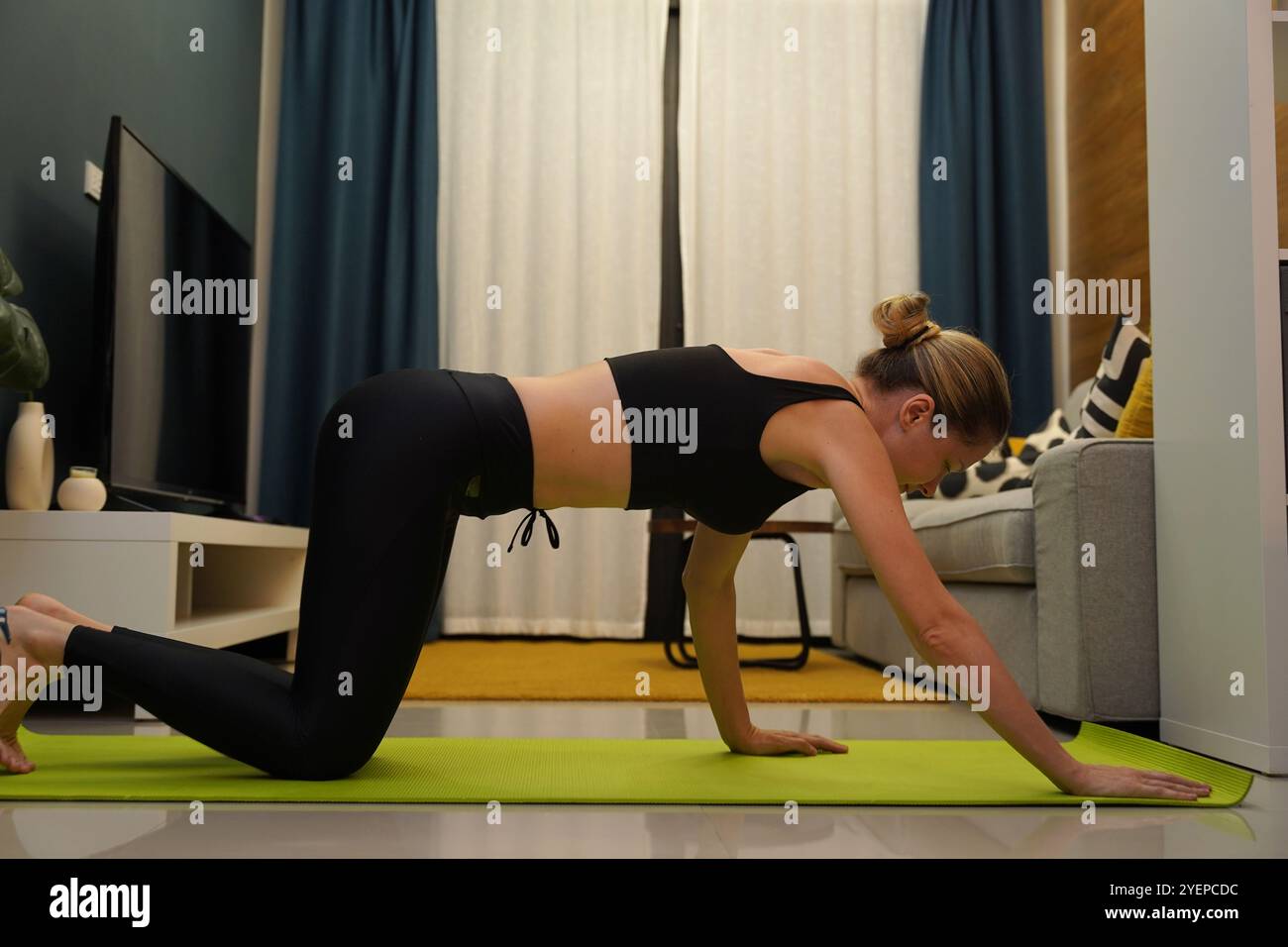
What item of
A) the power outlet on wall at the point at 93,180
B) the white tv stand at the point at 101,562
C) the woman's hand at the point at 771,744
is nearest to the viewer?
the woman's hand at the point at 771,744

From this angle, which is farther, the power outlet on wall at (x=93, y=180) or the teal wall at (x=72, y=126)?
the power outlet on wall at (x=93, y=180)

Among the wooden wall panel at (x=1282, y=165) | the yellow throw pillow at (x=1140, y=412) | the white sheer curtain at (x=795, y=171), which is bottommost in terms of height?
the yellow throw pillow at (x=1140, y=412)

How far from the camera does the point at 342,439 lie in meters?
1.57

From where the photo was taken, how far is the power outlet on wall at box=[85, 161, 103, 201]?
3238 millimetres

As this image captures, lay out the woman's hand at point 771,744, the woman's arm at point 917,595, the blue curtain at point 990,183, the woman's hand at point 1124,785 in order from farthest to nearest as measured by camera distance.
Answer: the blue curtain at point 990,183
the woman's hand at point 771,744
the woman's hand at point 1124,785
the woman's arm at point 917,595

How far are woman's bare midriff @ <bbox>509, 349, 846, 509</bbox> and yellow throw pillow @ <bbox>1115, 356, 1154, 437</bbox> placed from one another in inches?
52.9

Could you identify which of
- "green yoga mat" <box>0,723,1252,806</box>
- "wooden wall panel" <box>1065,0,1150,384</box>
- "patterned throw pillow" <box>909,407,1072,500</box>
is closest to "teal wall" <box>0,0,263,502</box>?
"green yoga mat" <box>0,723,1252,806</box>

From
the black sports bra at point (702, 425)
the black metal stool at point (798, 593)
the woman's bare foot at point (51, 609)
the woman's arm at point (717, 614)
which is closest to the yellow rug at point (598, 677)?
the black metal stool at point (798, 593)

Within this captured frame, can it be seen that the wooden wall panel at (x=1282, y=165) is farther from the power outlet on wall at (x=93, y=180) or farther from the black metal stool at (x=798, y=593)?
the power outlet on wall at (x=93, y=180)

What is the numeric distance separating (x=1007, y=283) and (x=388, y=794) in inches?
164

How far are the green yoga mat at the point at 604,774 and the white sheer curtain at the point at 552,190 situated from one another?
113 inches

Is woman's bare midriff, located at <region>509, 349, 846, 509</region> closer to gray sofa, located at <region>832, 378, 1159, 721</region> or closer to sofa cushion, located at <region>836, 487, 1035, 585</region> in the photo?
gray sofa, located at <region>832, 378, 1159, 721</region>

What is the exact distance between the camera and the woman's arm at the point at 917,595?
140cm
